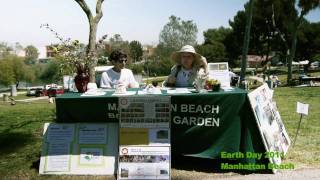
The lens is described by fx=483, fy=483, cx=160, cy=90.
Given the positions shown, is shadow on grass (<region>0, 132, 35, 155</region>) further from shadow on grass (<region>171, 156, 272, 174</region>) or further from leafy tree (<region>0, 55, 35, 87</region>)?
leafy tree (<region>0, 55, 35, 87</region>)

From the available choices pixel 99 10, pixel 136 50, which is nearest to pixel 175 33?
pixel 136 50

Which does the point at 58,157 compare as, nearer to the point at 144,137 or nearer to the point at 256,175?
the point at 144,137

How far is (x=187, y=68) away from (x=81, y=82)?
1.62m

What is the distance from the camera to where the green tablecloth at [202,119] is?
611 centimetres

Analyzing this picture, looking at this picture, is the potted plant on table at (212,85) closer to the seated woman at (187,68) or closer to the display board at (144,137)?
the seated woman at (187,68)

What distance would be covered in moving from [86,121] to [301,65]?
2576 inches

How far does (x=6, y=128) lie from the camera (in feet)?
34.7

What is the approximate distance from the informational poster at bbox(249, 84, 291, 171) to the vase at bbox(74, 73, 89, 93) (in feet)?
7.65

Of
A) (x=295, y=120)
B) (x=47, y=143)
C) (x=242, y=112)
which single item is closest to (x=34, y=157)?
(x=47, y=143)

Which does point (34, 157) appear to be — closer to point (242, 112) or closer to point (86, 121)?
point (86, 121)

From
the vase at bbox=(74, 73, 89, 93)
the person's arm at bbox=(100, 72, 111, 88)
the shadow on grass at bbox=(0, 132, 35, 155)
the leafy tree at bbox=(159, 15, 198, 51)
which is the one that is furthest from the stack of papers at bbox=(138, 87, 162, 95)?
the leafy tree at bbox=(159, 15, 198, 51)

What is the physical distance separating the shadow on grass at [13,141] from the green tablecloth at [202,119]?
199 centimetres

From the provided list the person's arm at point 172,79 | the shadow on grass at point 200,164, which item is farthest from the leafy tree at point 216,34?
the shadow on grass at point 200,164

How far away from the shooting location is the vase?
22.4 ft
